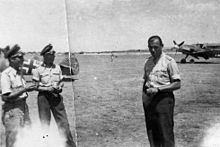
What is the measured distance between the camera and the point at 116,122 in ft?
19.5

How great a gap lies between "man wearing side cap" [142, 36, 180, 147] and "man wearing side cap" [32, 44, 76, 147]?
1.37m

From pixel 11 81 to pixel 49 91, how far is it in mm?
649

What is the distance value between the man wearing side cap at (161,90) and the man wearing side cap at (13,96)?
1.62m

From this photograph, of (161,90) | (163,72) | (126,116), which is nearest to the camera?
(161,90)

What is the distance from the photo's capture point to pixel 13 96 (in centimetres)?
359

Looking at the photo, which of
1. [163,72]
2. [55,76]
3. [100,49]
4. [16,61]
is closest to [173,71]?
[163,72]

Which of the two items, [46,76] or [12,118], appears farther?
[46,76]

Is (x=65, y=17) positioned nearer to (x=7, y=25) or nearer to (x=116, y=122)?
(x=7, y=25)

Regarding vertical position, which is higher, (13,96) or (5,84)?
(5,84)

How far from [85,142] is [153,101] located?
1628 mm

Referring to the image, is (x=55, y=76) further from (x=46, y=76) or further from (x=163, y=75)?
(x=163, y=75)

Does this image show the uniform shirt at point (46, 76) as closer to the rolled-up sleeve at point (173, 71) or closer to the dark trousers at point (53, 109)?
the dark trousers at point (53, 109)

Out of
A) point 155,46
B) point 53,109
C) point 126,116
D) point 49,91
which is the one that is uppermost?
point 155,46

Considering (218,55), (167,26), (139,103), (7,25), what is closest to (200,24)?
(167,26)
